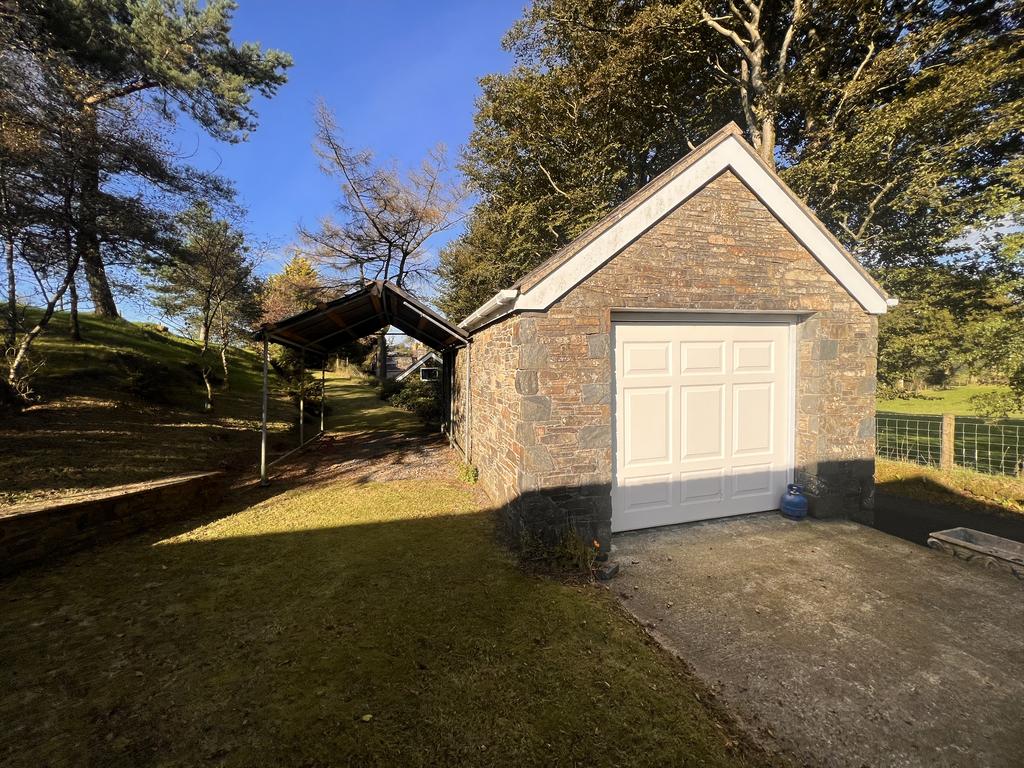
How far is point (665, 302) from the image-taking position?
203 inches

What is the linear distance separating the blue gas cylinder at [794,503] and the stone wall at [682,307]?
20cm

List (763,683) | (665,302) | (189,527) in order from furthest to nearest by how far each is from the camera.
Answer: (189,527)
(665,302)
(763,683)

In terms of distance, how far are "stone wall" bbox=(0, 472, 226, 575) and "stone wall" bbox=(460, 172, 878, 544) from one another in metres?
4.91

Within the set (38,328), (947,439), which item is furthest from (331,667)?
(947,439)

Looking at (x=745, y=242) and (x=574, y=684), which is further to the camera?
(x=745, y=242)

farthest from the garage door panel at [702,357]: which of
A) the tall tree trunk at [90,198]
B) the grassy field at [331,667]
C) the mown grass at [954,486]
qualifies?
the tall tree trunk at [90,198]

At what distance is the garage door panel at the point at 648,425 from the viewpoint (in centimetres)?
526

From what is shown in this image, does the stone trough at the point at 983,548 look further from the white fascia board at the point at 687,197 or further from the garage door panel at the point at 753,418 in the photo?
the white fascia board at the point at 687,197

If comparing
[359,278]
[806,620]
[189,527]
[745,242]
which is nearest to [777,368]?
[745,242]

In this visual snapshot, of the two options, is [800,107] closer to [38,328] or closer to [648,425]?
[648,425]

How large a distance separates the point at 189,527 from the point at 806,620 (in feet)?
24.7

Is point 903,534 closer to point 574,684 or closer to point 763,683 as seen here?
point 763,683

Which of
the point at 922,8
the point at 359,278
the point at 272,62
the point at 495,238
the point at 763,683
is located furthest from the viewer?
the point at 359,278

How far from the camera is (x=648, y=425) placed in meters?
5.34
